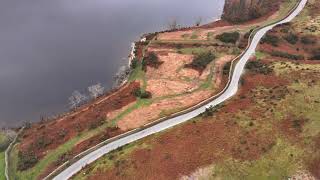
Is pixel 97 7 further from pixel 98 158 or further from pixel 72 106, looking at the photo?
pixel 98 158

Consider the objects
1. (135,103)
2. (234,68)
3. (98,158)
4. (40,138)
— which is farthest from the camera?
(234,68)

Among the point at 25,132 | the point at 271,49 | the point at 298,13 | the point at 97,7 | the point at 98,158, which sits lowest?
the point at 98,158

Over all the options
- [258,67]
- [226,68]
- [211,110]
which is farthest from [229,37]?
[211,110]

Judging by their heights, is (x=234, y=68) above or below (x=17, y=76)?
below

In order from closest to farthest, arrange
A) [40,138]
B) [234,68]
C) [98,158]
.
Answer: [98,158] < [40,138] < [234,68]

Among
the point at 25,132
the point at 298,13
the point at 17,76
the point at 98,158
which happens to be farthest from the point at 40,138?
the point at 298,13

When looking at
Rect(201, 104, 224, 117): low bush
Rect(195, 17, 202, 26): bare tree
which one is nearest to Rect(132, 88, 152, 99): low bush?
Rect(201, 104, 224, 117): low bush

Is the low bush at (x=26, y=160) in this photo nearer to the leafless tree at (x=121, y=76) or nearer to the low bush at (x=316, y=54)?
the leafless tree at (x=121, y=76)
